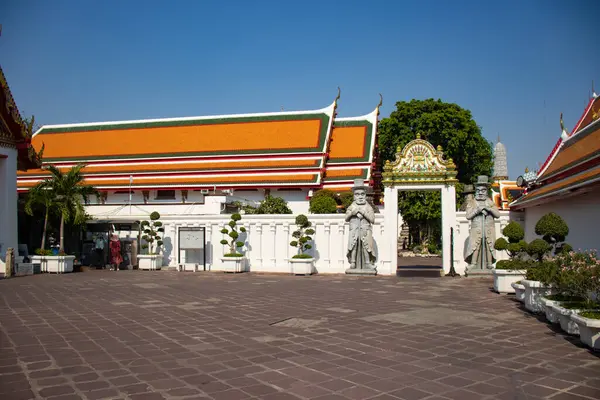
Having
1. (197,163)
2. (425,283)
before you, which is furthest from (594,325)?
(197,163)

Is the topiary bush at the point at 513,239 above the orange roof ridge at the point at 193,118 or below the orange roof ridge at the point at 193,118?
below

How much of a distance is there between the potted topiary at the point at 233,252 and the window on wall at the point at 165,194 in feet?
41.6

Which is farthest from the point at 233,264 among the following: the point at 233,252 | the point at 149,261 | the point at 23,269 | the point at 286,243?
the point at 23,269

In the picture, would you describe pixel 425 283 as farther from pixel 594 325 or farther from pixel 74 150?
pixel 74 150

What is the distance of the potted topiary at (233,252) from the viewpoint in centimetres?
1934

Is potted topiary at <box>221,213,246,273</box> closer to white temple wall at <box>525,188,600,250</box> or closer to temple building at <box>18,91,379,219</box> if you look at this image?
temple building at <box>18,91,379,219</box>

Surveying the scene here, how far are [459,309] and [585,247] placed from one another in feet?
14.7

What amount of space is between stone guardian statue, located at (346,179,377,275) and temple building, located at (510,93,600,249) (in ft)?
16.1

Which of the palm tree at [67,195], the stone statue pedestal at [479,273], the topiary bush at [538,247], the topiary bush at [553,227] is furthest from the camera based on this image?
the palm tree at [67,195]

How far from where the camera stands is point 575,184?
38.1 feet

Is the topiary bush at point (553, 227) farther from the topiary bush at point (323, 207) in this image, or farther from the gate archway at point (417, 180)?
the topiary bush at point (323, 207)

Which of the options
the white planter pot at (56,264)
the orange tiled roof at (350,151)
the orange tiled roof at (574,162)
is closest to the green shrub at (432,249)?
the orange tiled roof at (350,151)

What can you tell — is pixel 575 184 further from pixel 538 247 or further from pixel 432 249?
pixel 432 249

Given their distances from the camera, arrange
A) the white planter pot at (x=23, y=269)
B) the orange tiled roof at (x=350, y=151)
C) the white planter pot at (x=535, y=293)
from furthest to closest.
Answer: the orange tiled roof at (x=350, y=151), the white planter pot at (x=23, y=269), the white planter pot at (x=535, y=293)
